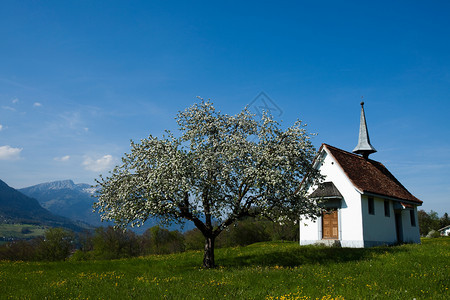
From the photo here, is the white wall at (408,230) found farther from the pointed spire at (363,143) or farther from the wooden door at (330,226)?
the wooden door at (330,226)

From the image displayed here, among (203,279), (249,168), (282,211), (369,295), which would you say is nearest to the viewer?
(369,295)

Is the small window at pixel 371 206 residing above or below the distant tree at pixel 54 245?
above

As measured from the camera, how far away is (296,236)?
257ft

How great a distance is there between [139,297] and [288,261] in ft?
45.3

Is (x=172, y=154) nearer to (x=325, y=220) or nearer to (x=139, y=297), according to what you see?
(x=139, y=297)

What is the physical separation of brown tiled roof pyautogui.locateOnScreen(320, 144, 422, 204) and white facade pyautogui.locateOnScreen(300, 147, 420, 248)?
56 centimetres

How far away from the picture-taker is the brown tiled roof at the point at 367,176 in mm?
34406

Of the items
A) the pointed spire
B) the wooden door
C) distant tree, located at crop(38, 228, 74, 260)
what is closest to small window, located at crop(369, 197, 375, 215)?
the wooden door

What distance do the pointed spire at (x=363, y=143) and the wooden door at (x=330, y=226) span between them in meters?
13.1

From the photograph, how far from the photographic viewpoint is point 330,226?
114 feet

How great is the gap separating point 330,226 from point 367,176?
7.76 meters

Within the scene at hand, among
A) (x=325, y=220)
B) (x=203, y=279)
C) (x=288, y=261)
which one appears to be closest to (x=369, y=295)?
(x=203, y=279)

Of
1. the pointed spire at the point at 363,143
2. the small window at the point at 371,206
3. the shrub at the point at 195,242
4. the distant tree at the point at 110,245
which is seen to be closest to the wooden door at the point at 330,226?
the small window at the point at 371,206

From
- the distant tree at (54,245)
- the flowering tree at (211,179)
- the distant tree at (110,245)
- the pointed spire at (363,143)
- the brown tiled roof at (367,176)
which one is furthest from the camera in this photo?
the distant tree at (110,245)
